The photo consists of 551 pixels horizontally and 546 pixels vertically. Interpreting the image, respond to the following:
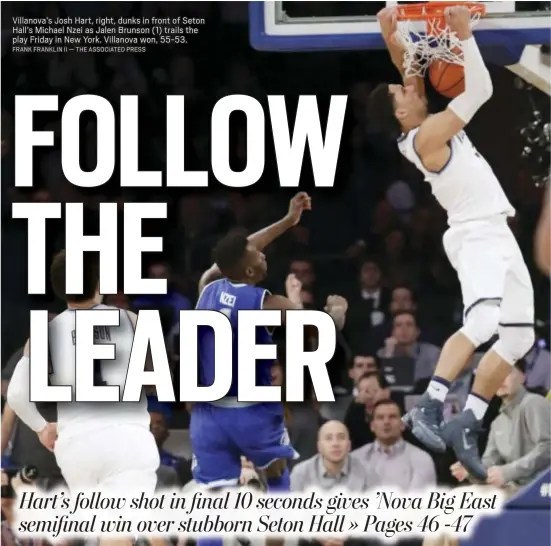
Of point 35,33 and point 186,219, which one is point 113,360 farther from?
point 35,33

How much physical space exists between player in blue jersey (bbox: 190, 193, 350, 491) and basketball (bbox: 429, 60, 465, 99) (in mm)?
550

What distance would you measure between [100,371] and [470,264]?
1221 millimetres

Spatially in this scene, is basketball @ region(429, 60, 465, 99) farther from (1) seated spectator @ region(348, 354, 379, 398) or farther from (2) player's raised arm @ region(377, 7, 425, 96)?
(1) seated spectator @ region(348, 354, 379, 398)

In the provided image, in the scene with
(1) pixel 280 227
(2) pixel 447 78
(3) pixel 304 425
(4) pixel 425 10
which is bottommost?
(3) pixel 304 425

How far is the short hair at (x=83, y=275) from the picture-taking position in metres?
4.38

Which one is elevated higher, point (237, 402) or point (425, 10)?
point (425, 10)

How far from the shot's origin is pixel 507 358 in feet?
14.3

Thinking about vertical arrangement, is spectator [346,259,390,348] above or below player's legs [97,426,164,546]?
above

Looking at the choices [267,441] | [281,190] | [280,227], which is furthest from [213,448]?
[281,190]

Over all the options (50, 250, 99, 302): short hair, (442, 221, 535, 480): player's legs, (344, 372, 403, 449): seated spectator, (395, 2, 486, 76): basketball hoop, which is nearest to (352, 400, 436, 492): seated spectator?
(344, 372, 403, 449): seated spectator

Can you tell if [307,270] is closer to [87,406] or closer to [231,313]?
[231,313]

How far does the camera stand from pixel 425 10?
434cm

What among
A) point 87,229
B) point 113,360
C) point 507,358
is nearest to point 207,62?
point 87,229

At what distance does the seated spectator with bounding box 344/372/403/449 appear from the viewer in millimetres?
4355
